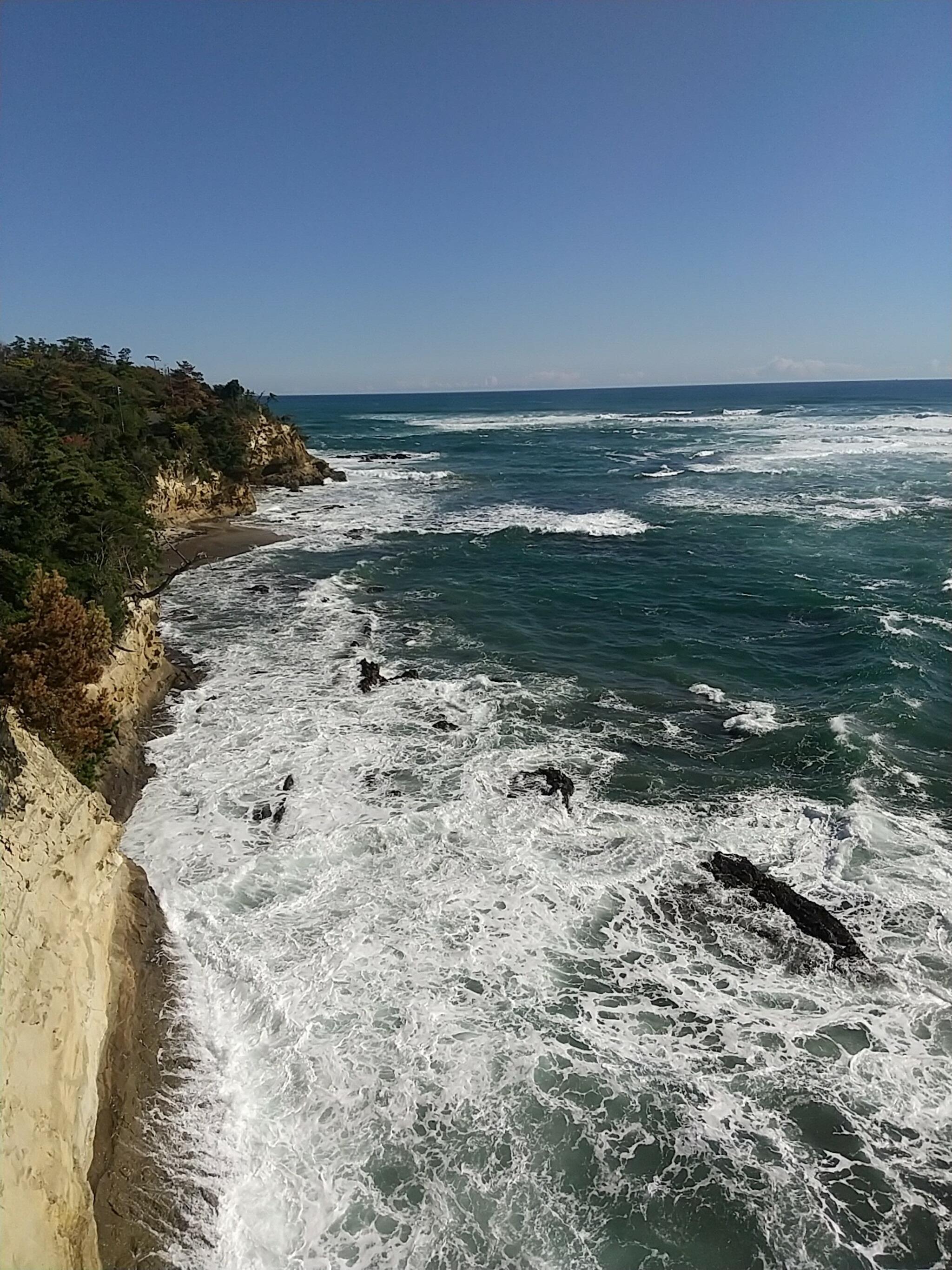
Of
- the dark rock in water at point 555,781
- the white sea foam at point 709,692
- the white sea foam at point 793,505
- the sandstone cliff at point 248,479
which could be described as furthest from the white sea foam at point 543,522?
the dark rock in water at point 555,781

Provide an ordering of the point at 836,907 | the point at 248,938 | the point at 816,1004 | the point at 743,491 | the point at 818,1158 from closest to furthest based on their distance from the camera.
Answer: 1. the point at 818,1158
2. the point at 816,1004
3. the point at 248,938
4. the point at 836,907
5. the point at 743,491

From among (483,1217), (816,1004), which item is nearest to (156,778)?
(483,1217)

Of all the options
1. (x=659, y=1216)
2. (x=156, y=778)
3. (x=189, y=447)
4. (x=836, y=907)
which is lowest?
(x=659, y=1216)

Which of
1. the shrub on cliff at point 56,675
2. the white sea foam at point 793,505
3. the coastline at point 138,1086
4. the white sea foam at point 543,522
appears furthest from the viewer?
the white sea foam at point 793,505

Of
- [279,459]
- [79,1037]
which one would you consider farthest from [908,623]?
[279,459]

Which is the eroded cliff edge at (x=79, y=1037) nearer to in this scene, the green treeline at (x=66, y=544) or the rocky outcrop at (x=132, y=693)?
the green treeline at (x=66, y=544)

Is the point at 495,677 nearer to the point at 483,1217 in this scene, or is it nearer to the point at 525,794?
the point at 525,794

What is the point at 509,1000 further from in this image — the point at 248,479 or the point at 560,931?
the point at 248,479
